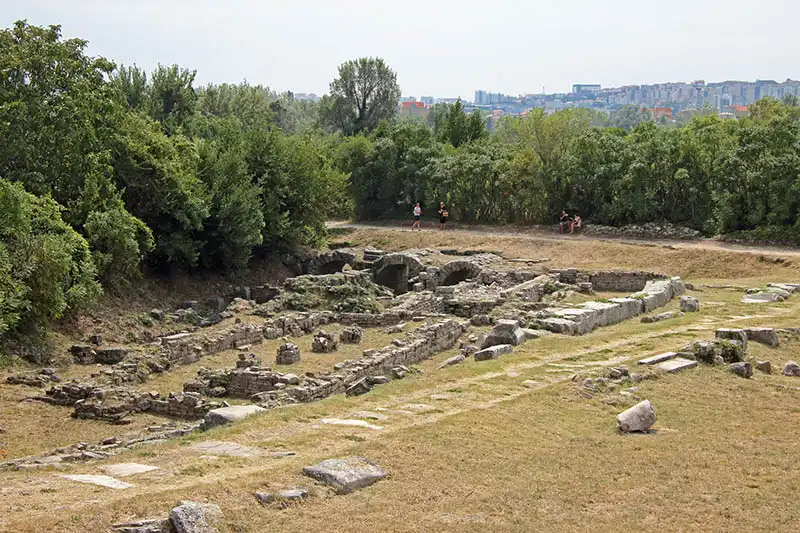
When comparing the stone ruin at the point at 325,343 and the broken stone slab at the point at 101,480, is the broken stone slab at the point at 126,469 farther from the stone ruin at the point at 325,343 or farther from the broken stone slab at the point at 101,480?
the stone ruin at the point at 325,343

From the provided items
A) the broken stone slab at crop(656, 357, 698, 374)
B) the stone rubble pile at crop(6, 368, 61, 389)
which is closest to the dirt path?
the broken stone slab at crop(656, 357, 698, 374)

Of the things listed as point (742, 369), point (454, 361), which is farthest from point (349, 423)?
point (742, 369)

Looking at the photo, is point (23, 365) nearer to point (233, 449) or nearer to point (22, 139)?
point (22, 139)

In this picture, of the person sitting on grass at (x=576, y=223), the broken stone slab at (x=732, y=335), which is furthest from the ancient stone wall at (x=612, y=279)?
the broken stone slab at (x=732, y=335)

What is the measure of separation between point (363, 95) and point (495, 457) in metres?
65.8

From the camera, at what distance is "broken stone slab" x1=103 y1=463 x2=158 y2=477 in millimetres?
12211

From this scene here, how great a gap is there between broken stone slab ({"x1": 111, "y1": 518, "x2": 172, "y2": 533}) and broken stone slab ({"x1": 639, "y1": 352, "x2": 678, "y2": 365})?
11.5 meters

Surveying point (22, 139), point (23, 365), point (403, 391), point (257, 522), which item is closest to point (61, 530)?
point (257, 522)

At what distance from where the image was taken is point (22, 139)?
96.9ft

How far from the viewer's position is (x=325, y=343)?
25422mm

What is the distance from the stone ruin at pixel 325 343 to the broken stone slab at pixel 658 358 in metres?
9.15

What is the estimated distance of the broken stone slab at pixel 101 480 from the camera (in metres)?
11.5

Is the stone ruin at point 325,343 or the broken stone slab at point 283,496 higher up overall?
the broken stone slab at point 283,496

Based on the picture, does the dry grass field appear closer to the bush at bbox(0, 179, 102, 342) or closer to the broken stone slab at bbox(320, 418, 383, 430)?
the broken stone slab at bbox(320, 418, 383, 430)
